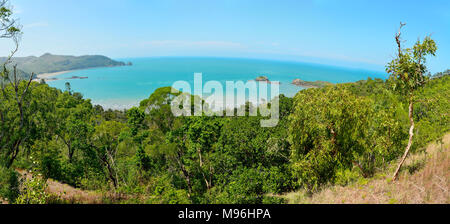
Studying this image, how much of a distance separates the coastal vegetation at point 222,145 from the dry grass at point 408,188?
Result: 18 cm

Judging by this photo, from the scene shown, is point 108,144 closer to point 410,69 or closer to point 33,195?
point 33,195

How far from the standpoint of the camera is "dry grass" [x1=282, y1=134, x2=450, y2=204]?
5688 millimetres

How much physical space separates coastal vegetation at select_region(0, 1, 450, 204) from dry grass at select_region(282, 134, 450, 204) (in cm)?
18

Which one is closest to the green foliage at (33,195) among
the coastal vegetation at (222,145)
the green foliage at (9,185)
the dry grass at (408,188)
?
the coastal vegetation at (222,145)

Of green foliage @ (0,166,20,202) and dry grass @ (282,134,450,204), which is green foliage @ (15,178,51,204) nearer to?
green foliage @ (0,166,20,202)

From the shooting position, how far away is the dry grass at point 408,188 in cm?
569

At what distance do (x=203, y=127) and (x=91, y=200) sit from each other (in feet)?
23.2

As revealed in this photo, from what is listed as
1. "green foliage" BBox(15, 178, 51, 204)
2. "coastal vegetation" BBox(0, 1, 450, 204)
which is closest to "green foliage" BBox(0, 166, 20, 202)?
"coastal vegetation" BBox(0, 1, 450, 204)

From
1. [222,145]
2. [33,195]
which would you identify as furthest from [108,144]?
[33,195]

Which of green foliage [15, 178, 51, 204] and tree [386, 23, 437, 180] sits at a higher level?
tree [386, 23, 437, 180]

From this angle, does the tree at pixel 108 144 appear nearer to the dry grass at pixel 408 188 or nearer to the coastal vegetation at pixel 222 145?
the coastal vegetation at pixel 222 145

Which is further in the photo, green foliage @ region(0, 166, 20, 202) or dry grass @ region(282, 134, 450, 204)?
green foliage @ region(0, 166, 20, 202)

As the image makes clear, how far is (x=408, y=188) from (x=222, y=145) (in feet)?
26.9
